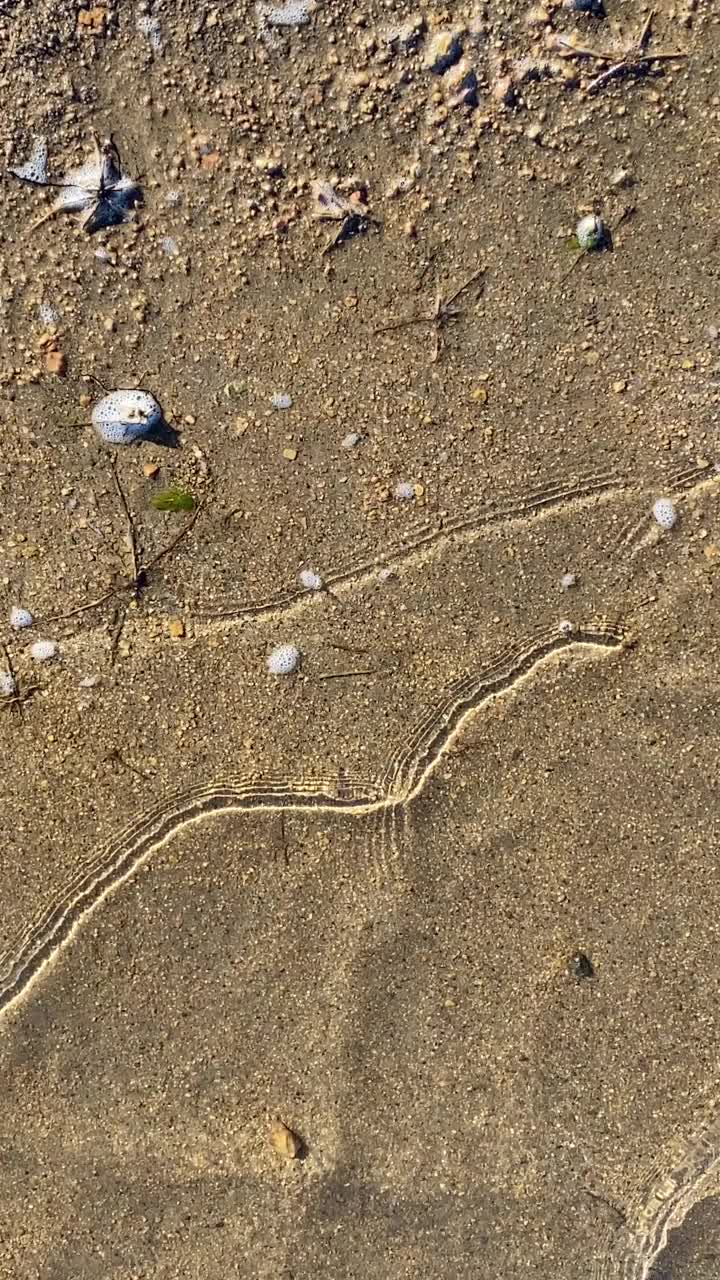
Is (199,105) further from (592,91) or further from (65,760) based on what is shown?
(65,760)

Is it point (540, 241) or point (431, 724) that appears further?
point (431, 724)

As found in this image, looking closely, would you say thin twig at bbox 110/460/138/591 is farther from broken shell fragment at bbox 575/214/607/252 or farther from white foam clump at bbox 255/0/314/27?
broken shell fragment at bbox 575/214/607/252

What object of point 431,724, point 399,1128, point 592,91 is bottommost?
point 399,1128

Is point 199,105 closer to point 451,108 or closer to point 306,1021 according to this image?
point 451,108

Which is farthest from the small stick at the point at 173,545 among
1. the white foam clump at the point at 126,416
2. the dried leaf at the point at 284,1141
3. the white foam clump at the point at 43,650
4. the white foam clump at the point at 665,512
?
the dried leaf at the point at 284,1141

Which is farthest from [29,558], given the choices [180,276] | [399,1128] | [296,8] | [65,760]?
[399,1128]

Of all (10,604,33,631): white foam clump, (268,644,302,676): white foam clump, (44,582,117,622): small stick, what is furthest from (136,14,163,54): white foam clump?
(268,644,302,676): white foam clump

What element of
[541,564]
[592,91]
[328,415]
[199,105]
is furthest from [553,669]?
[199,105]

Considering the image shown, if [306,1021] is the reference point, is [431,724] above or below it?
above
